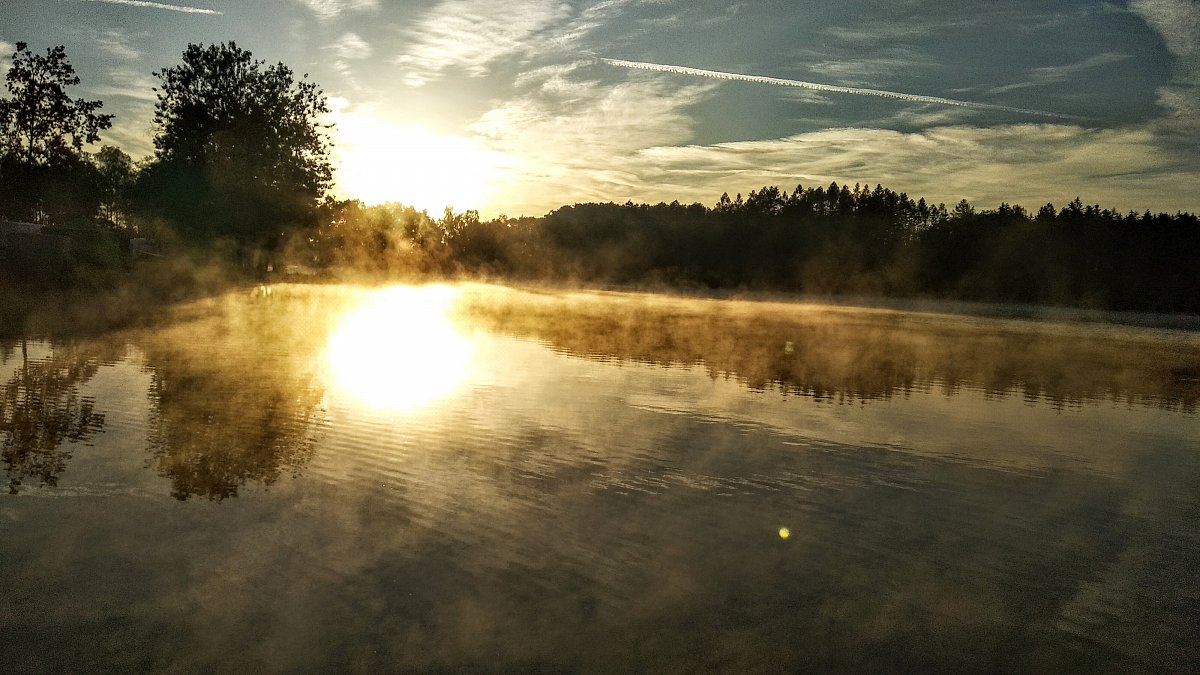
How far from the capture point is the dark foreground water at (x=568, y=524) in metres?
5.88

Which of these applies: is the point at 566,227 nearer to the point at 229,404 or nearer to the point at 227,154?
the point at 227,154

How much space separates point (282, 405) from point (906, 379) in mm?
16135

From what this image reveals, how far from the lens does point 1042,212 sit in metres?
133

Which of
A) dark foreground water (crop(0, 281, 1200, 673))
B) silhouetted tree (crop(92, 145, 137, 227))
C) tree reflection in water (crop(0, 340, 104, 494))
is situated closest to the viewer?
dark foreground water (crop(0, 281, 1200, 673))

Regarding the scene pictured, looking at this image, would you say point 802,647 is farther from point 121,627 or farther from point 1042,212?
point 1042,212

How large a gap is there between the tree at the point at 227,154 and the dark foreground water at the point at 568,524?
43.7m

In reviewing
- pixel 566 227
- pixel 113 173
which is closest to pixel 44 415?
pixel 566 227

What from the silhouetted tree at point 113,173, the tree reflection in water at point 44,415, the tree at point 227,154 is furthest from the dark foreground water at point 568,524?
the silhouetted tree at point 113,173

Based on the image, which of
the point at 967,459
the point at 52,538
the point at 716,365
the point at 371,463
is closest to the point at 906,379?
the point at 716,365

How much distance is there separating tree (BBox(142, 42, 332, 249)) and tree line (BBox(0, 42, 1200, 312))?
0.37 feet

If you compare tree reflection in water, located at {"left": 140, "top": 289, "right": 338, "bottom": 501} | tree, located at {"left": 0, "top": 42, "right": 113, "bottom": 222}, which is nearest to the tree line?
tree, located at {"left": 0, "top": 42, "right": 113, "bottom": 222}

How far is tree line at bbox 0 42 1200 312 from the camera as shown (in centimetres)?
5922

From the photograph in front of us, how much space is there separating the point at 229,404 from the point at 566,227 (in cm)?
14889

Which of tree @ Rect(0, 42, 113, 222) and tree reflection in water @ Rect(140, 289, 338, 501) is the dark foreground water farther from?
tree @ Rect(0, 42, 113, 222)
